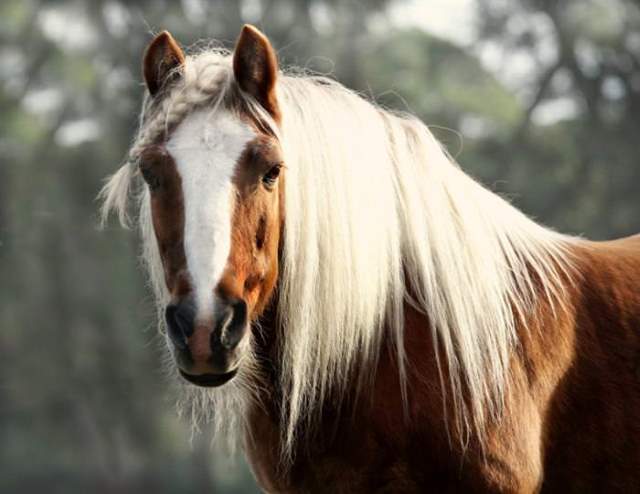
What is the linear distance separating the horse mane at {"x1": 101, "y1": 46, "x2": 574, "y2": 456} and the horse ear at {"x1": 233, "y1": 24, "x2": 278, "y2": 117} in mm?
51

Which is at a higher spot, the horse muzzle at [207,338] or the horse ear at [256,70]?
the horse ear at [256,70]

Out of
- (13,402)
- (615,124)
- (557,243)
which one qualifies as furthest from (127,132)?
(557,243)

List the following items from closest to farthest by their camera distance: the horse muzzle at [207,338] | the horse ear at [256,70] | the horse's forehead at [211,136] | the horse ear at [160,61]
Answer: the horse muzzle at [207,338] < the horse's forehead at [211,136] < the horse ear at [256,70] < the horse ear at [160,61]

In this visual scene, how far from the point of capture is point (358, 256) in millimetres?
3703

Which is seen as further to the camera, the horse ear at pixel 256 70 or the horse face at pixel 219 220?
the horse ear at pixel 256 70

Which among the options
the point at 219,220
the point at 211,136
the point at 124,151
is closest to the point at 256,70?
the point at 211,136

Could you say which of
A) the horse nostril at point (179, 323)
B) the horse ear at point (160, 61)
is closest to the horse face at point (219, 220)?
the horse nostril at point (179, 323)

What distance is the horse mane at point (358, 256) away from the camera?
3.67 meters

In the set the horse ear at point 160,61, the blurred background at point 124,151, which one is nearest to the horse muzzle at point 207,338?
the horse ear at point 160,61

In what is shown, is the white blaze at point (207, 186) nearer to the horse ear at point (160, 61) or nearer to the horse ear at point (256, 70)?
the horse ear at point (256, 70)

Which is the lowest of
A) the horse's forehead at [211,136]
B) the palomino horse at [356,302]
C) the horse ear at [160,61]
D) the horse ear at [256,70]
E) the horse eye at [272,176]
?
the palomino horse at [356,302]

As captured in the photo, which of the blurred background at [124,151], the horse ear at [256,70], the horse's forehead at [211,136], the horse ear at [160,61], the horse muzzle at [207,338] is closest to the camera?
the horse muzzle at [207,338]

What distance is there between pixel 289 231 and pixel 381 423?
0.71 m

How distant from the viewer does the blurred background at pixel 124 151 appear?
2330 cm
